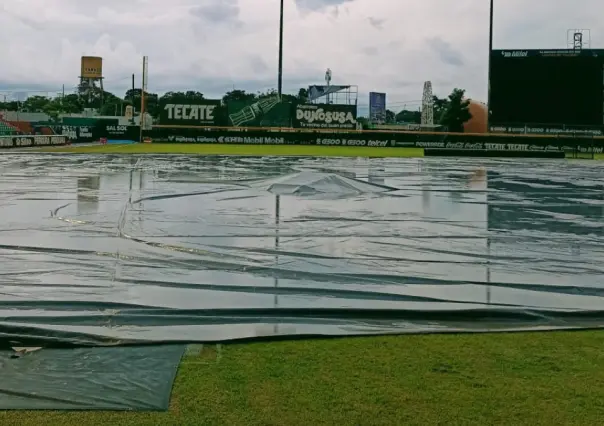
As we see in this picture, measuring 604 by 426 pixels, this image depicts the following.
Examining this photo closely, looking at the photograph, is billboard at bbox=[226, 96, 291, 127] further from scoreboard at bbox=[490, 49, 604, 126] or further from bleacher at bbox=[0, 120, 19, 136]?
scoreboard at bbox=[490, 49, 604, 126]

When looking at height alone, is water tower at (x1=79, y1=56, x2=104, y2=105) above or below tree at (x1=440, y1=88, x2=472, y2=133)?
above

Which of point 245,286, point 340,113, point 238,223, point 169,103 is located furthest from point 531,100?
point 245,286

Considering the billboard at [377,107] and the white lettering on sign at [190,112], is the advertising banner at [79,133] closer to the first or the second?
the white lettering on sign at [190,112]

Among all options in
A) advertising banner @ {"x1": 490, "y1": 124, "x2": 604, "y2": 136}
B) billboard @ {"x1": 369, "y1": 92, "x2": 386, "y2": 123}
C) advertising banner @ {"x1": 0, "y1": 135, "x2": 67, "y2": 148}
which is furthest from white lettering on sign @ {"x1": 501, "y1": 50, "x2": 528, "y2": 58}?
billboard @ {"x1": 369, "y1": 92, "x2": 386, "y2": 123}

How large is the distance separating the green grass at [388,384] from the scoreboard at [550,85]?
45.6 meters

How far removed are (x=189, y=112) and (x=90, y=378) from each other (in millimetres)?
62764

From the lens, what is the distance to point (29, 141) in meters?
47.1

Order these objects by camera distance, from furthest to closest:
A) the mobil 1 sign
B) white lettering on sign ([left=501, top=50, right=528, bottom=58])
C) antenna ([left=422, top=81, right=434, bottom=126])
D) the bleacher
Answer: antenna ([left=422, top=81, right=434, bottom=126])
the mobil 1 sign
the bleacher
white lettering on sign ([left=501, top=50, right=528, bottom=58])

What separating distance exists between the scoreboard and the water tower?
301 feet

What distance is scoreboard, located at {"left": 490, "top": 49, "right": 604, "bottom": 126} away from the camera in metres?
47.5

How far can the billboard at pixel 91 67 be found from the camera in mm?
126812

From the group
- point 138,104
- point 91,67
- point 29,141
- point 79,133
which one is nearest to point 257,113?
point 79,133

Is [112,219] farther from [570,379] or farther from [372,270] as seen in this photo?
[570,379]

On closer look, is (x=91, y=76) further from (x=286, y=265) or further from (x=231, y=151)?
(x=286, y=265)
